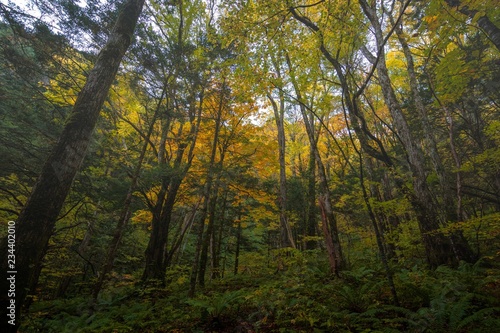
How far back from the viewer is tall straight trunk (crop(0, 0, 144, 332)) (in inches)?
138

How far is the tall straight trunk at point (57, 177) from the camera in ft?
11.5

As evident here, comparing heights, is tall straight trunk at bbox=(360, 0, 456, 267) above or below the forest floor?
above

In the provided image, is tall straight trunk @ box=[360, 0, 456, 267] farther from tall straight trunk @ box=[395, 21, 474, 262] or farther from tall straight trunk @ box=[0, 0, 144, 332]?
tall straight trunk @ box=[0, 0, 144, 332]

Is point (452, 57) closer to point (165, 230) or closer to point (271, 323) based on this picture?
point (271, 323)

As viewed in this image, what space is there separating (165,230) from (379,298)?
859 centimetres

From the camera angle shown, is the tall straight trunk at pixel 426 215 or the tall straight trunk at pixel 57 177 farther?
the tall straight trunk at pixel 426 215

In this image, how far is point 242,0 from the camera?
21.0 ft

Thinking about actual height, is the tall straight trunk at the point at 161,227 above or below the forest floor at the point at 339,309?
above

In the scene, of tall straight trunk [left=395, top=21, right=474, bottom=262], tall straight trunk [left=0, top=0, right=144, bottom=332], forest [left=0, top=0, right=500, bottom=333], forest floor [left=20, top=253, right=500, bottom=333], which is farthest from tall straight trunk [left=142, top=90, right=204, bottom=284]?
tall straight trunk [left=395, top=21, right=474, bottom=262]

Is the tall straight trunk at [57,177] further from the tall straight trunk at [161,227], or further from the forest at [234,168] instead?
the tall straight trunk at [161,227]

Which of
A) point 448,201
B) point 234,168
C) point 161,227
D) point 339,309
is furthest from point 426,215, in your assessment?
point 161,227

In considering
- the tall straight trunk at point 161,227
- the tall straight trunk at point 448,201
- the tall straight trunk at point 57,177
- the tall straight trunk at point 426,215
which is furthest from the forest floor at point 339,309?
the tall straight trunk at point 57,177

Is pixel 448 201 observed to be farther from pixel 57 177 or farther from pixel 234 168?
pixel 57 177

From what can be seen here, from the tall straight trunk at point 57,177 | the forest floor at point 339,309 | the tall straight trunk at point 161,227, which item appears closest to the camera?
the tall straight trunk at point 57,177
